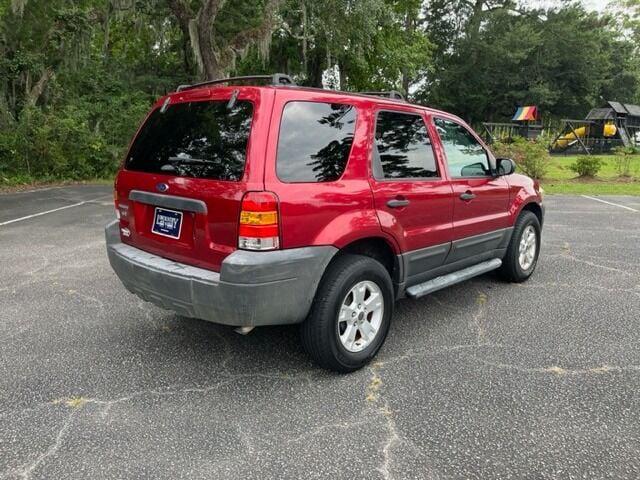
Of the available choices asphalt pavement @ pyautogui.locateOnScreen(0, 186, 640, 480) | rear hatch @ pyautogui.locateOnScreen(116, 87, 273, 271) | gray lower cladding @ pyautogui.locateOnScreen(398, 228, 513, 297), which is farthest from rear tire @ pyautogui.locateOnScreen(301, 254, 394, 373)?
rear hatch @ pyautogui.locateOnScreen(116, 87, 273, 271)

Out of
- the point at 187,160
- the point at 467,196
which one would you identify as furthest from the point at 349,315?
the point at 467,196

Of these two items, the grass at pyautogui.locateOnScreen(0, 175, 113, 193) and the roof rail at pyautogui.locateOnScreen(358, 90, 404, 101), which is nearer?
the roof rail at pyautogui.locateOnScreen(358, 90, 404, 101)

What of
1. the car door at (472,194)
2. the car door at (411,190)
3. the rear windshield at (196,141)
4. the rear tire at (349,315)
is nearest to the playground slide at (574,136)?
the car door at (472,194)

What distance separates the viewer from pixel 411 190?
3463 millimetres

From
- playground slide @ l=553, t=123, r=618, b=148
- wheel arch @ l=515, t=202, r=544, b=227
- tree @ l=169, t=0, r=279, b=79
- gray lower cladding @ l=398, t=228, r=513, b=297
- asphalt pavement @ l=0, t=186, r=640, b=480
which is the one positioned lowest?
asphalt pavement @ l=0, t=186, r=640, b=480

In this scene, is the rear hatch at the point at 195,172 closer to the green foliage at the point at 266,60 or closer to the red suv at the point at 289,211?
the red suv at the point at 289,211

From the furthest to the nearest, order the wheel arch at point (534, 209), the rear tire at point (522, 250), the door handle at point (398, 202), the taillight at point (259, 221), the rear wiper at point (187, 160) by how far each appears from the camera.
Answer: the wheel arch at point (534, 209), the rear tire at point (522, 250), the door handle at point (398, 202), the rear wiper at point (187, 160), the taillight at point (259, 221)

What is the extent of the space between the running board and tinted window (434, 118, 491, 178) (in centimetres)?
81

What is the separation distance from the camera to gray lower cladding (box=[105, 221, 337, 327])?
2658 mm

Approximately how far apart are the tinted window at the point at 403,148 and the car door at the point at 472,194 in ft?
0.71

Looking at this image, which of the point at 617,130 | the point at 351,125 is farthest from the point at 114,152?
the point at 617,130

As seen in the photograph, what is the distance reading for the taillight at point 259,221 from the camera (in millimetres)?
2652

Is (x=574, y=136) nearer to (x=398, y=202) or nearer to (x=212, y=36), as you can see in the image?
(x=212, y=36)

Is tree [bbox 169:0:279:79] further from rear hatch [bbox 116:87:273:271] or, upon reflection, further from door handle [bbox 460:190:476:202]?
door handle [bbox 460:190:476:202]
